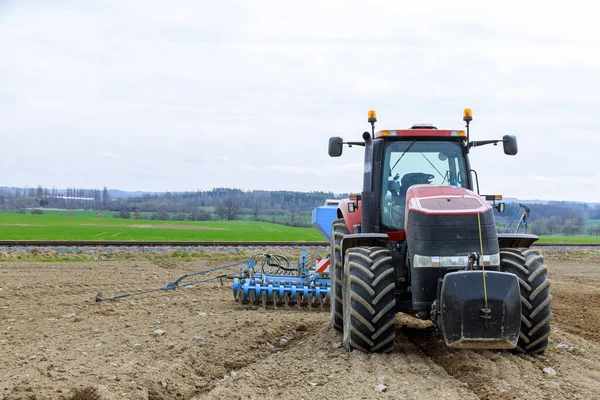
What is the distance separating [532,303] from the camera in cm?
730

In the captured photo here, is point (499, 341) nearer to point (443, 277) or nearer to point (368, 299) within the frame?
point (443, 277)

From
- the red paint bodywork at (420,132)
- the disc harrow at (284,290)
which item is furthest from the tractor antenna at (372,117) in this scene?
the disc harrow at (284,290)

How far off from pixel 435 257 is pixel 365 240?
1.10 metres

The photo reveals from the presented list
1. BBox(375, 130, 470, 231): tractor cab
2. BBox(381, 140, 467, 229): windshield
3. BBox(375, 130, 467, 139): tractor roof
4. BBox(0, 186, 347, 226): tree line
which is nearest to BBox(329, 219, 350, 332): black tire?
BBox(375, 130, 470, 231): tractor cab

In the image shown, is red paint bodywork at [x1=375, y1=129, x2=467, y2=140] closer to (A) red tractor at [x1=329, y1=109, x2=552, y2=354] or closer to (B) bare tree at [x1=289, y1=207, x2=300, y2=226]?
(A) red tractor at [x1=329, y1=109, x2=552, y2=354]

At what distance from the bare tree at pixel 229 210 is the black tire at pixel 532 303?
67.4 metres

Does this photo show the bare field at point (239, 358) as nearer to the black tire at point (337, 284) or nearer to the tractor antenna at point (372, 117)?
the black tire at point (337, 284)

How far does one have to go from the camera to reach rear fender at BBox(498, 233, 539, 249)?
8078 mm

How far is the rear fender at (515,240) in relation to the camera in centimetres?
808

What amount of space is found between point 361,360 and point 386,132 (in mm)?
2986

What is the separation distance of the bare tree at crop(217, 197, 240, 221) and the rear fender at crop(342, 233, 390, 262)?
66.4 metres

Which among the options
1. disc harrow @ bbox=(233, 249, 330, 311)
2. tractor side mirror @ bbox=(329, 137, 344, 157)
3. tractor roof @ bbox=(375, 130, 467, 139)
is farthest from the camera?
disc harrow @ bbox=(233, 249, 330, 311)

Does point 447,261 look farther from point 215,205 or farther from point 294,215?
point 215,205

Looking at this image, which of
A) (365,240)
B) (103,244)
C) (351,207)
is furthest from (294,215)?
(365,240)
